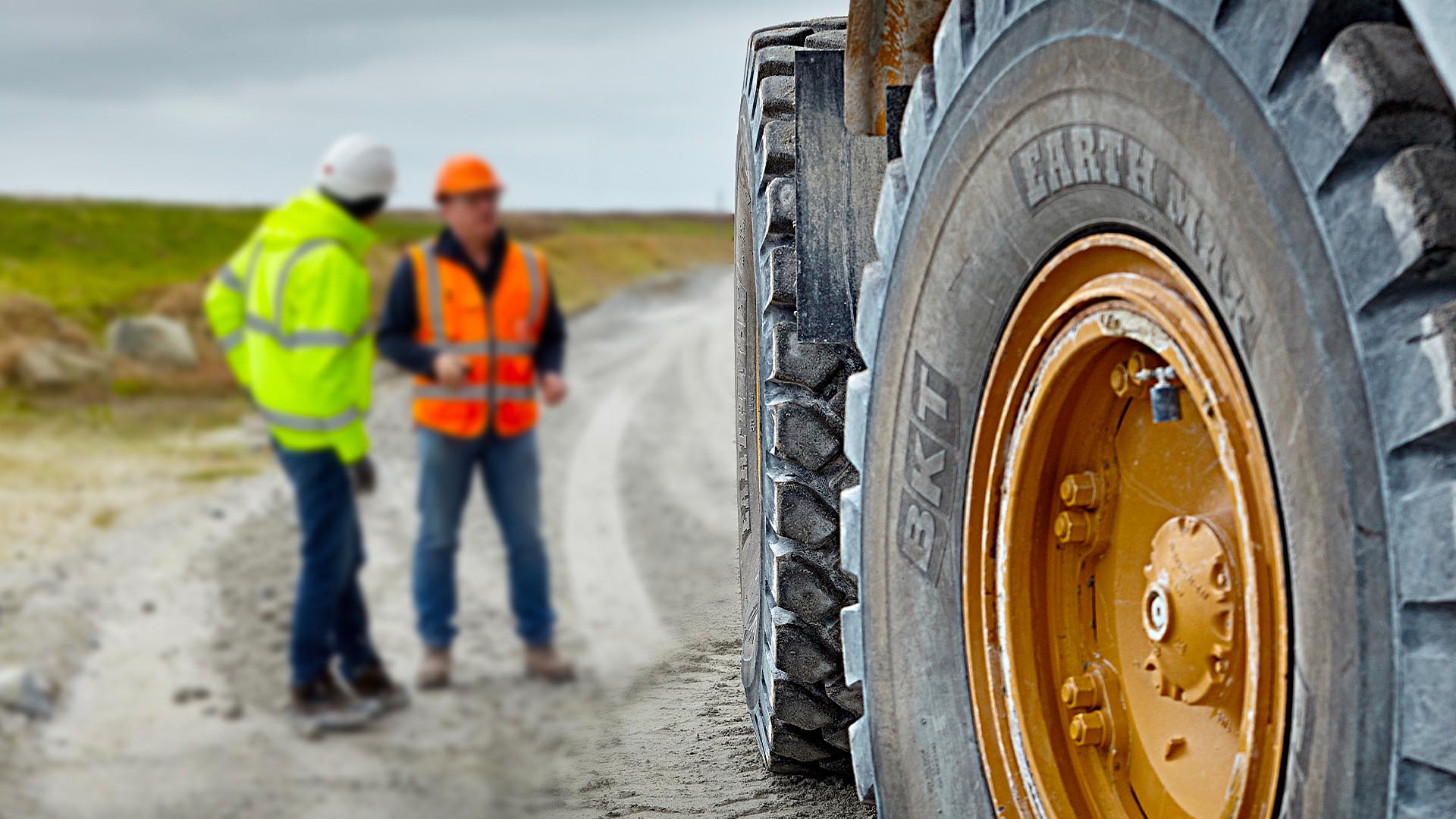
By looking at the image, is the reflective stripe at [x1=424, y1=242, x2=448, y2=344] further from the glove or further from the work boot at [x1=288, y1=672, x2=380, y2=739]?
the work boot at [x1=288, y1=672, x2=380, y2=739]

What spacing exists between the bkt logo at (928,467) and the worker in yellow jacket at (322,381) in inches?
46.6

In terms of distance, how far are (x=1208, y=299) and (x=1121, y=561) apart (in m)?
0.52

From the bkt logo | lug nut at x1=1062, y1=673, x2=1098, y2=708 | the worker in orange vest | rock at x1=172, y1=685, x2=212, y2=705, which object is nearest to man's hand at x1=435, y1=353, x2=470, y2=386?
the worker in orange vest

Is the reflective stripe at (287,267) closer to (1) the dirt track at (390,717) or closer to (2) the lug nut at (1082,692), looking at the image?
(1) the dirt track at (390,717)

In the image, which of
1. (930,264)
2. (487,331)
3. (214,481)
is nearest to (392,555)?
(487,331)

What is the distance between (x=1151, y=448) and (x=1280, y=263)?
1.85 ft

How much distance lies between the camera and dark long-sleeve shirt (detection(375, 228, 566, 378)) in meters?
2.57

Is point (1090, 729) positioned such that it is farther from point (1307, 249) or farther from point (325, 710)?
point (325, 710)

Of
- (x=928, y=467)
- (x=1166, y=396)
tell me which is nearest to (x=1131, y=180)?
(x=1166, y=396)

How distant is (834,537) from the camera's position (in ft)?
9.73

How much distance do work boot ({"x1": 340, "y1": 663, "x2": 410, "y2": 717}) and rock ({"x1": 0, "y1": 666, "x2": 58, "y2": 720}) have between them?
1480mm

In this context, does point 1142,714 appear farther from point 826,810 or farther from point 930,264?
point 826,810

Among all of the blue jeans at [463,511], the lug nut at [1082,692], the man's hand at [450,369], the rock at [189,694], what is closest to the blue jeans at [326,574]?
the blue jeans at [463,511]

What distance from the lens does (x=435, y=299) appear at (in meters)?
2.59
